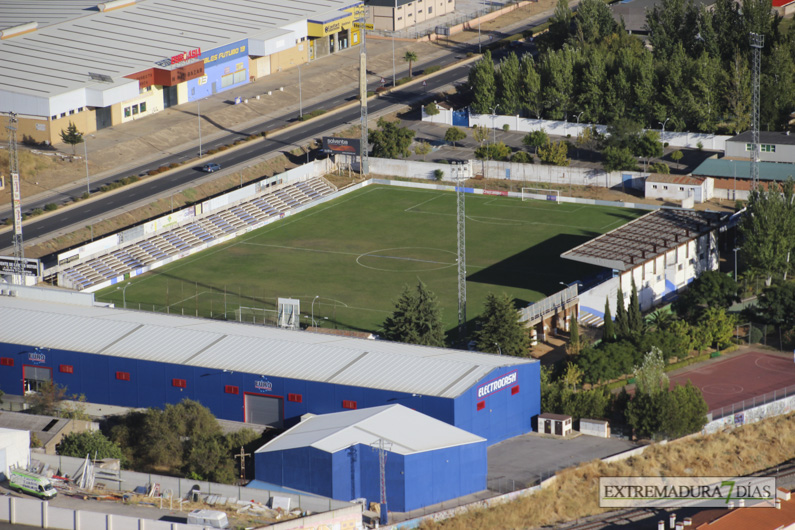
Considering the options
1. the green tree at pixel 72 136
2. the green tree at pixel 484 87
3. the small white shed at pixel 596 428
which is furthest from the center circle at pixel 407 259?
the green tree at pixel 484 87

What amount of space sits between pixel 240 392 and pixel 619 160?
221ft

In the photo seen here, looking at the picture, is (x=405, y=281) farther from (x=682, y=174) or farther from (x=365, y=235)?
(x=682, y=174)

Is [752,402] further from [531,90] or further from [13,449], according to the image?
[531,90]

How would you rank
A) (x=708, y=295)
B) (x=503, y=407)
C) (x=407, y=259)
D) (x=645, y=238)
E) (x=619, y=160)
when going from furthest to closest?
Answer: (x=619, y=160)
(x=407, y=259)
(x=645, y=238)
(x=708, y=295)
(x=503, y=407)

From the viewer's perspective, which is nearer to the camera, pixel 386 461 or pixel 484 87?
pixel 386 461

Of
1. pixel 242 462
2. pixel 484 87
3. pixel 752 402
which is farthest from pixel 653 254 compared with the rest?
pixel 484 87

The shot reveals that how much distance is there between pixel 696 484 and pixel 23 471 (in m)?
38.5

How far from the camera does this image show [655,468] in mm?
85000

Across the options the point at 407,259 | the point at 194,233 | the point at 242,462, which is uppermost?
the point at 242,462

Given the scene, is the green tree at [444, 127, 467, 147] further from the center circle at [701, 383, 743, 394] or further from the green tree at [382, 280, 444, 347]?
the center circle at [701, 383, 743, 394]

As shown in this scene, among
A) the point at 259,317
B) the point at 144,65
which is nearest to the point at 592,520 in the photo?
the point at 259,317

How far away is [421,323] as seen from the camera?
99750 millimetres

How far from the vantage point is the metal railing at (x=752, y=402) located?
92188 millimetres

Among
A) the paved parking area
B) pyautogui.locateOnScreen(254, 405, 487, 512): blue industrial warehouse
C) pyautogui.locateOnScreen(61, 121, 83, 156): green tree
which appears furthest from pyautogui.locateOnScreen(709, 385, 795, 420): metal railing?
pyautogui.locateOnScreen(61, 121, 83, 156): green tree
